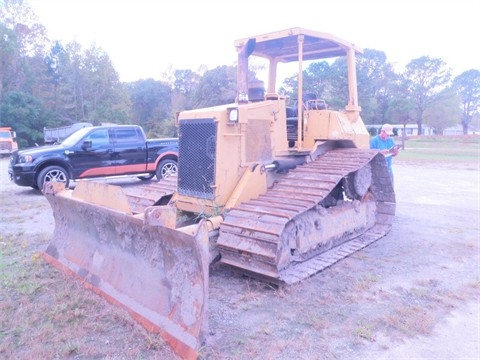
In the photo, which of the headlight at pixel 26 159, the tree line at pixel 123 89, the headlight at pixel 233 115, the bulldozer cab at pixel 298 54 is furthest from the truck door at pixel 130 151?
the tree line at pixel 123 89

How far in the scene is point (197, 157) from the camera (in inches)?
200

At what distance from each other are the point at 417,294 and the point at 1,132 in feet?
92.3

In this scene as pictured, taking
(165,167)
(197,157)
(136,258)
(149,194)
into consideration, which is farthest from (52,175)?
(136,258)

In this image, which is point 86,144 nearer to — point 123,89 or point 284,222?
point 284,222

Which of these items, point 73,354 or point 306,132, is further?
point 306,132

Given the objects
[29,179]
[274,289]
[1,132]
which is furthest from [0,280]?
[1,132]

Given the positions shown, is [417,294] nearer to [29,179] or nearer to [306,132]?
[306,132]

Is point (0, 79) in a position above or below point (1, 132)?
above

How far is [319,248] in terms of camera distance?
5266mm

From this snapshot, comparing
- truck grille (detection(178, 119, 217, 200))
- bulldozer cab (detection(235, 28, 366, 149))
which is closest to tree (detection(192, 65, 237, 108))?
bulldozer cab (detection(235, 28, 366, 149))

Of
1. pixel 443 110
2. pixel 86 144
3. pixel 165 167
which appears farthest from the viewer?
pixel 443 110

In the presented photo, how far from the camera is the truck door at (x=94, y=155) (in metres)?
11.0

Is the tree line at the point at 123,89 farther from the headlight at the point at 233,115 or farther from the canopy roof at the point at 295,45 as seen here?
the headlight at the point at 233,115

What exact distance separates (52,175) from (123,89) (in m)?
35.9
